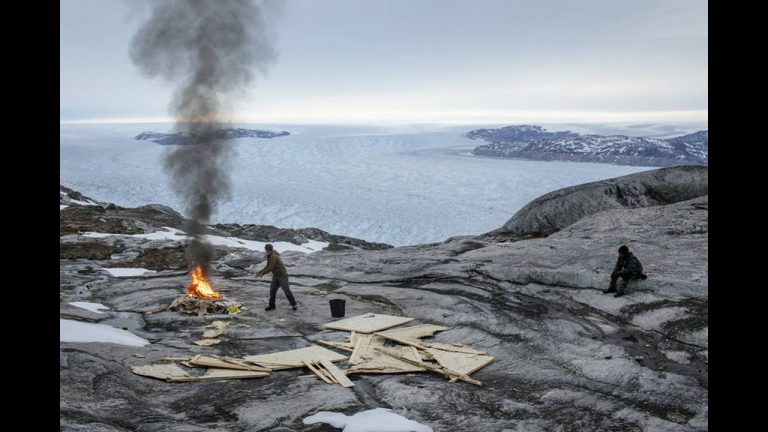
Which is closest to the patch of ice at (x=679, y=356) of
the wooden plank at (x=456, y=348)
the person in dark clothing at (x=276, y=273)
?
the wooden plank at (x=456, y=348)

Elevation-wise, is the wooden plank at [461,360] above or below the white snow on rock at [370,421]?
below

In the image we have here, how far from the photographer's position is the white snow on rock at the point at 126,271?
22.2 meters

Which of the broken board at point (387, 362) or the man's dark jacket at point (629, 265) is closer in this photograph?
the broken board at point (387, 362)

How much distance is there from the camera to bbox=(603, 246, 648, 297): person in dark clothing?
46.9ft

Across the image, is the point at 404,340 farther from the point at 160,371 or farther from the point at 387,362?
the point at 160,371

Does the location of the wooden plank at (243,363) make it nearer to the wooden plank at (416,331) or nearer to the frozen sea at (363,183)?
the wooden plank at (416,331)

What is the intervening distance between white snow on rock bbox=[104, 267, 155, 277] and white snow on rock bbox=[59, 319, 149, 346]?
947 centimetres

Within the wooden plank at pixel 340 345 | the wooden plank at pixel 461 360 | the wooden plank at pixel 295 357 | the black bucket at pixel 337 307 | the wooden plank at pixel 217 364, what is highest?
the black bucket at pixel 337 307

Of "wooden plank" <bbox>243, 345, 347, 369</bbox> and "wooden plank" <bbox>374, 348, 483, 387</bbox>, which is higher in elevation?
"wooden plank" <bbox>243, 345, 347, 369</bbox>

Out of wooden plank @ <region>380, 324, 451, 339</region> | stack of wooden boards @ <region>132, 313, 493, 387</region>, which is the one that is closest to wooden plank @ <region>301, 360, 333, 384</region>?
stack of wooden boards @ <region>132, 313, 493, 387</region>

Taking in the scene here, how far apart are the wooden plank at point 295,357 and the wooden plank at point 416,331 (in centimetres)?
190

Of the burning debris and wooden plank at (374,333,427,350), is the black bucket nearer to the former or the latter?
wooden plank at (374,333,427,350)
